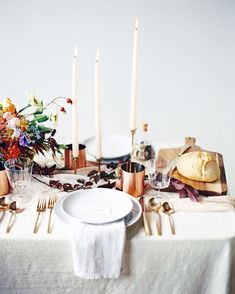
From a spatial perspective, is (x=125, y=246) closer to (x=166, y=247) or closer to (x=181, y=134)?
(x=166, y=247)

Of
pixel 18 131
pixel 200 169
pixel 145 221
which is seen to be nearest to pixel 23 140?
pixel 18 131

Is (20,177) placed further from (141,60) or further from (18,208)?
(141,60)

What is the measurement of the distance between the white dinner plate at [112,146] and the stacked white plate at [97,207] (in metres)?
0.27

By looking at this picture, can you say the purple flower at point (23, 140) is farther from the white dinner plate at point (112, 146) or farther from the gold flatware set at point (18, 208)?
the white dinner plate at point (112, 146)

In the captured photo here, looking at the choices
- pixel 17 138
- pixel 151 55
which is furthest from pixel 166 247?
pixel 151 55

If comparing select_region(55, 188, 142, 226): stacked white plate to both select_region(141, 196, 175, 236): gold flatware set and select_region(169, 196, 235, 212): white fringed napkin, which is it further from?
select_region(169, 196, 235, 212): white fringed napkin

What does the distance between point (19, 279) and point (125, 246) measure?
31 cm

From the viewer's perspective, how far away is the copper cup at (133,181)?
3.96 ft

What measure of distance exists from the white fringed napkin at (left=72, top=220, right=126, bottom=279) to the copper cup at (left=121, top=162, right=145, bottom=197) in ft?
0.71

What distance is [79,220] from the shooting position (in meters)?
1.04

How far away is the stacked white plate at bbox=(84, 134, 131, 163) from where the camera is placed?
144 centimetres

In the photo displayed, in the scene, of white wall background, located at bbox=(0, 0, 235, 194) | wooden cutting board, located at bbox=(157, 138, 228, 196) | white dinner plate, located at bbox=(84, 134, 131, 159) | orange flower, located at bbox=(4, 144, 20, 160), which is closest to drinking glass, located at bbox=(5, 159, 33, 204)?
orange flower, located at bbox=(4, 144, 20, 160)

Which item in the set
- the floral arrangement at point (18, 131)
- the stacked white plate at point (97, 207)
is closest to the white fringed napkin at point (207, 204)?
the stacked white plate at point (97, 207)

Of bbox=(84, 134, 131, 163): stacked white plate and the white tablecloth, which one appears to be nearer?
the white tablecloth
